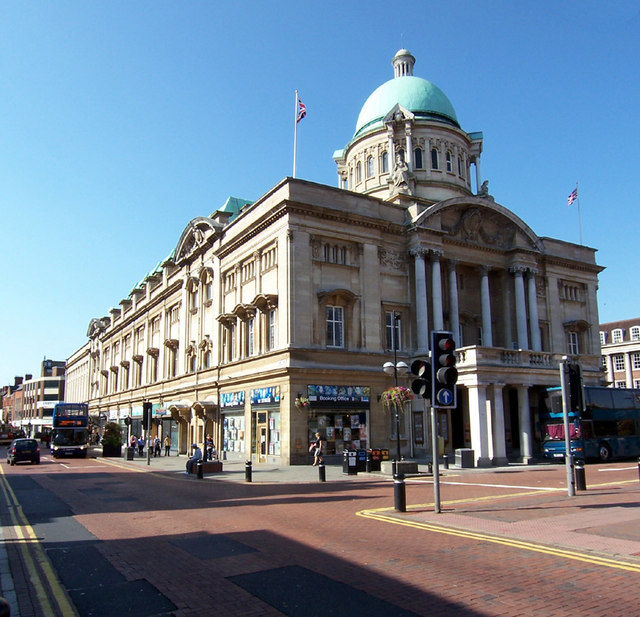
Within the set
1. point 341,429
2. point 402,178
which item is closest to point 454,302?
point 402,178

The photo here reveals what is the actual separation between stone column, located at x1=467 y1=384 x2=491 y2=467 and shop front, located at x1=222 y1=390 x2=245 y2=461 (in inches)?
574

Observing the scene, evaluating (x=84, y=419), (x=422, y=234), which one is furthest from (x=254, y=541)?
(x=84, y=419)

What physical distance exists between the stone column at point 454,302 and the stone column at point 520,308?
5.13 m

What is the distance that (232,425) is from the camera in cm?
4000

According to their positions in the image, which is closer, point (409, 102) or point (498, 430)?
point (498, 430)

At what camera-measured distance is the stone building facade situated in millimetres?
33594

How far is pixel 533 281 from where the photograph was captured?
142 feet

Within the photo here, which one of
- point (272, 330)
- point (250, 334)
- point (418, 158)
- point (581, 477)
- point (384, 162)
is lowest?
point (581, 477)

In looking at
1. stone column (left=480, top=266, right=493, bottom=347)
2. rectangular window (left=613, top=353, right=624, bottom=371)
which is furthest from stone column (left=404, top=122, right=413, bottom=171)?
rectangular window (left=613, top=353, right=624, bottom=371)

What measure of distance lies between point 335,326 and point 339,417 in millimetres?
5408

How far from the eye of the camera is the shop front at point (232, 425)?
126 ft

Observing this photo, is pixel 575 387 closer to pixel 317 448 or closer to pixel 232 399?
pixel 317 448

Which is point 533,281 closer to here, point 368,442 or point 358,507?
point 368,442

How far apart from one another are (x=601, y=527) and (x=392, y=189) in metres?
34.6
